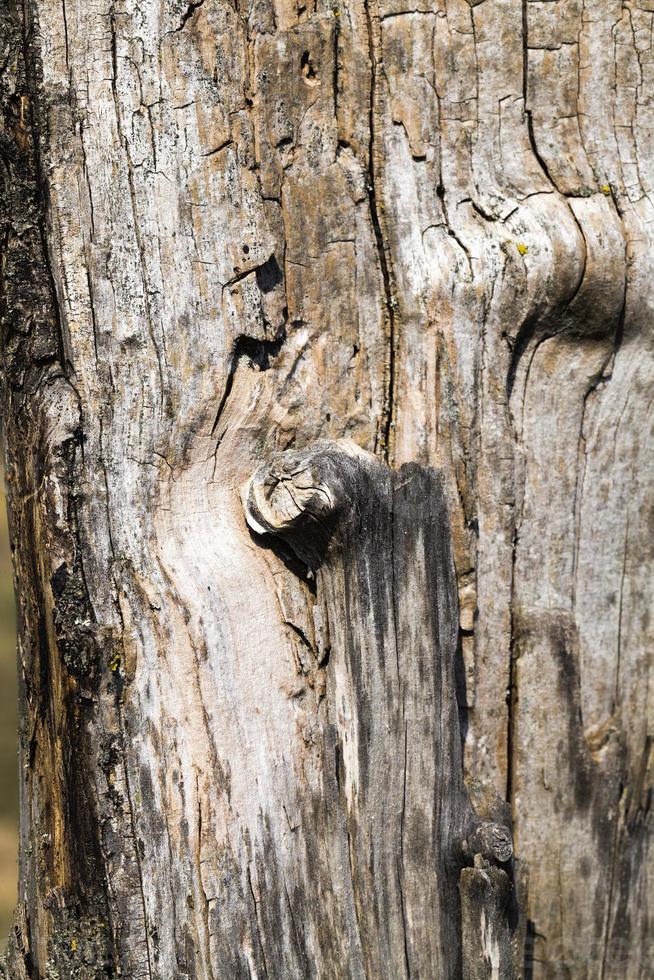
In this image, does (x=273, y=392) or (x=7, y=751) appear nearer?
(x=273, y=392)

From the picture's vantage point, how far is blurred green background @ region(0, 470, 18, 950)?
5574mm

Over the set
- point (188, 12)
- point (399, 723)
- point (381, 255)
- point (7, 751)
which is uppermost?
point (188, 12)

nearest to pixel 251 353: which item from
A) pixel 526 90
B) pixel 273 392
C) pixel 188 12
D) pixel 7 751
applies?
pixel 273 392

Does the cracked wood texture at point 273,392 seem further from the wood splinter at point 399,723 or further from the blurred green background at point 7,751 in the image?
the blurred green background at point 7,751

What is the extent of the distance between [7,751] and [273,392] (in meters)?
4.99

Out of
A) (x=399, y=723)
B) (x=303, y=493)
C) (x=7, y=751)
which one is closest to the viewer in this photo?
(x=303, y=493)

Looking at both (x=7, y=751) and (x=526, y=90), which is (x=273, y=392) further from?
(x=7, y=751)

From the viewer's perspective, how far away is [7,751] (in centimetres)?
607

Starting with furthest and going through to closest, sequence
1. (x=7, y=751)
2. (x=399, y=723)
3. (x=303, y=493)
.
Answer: (x=7, y=751), (x=399, y=723), (x=303, y=493)

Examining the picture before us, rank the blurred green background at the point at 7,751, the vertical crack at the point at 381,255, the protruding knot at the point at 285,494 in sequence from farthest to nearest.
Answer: the blurred green background at the point at 7,751 < the vertical crack at the point at 381,255 < the protruding knot at the point at 285,494

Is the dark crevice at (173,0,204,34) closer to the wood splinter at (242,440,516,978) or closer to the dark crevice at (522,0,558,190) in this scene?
the dark crevice at (522,0,558,190)

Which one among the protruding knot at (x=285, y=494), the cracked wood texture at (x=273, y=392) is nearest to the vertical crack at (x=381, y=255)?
the cracked wood texture at (x=273, y=392)

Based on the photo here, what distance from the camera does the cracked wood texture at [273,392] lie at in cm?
189

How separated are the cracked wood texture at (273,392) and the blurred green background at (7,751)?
3.61 meters
